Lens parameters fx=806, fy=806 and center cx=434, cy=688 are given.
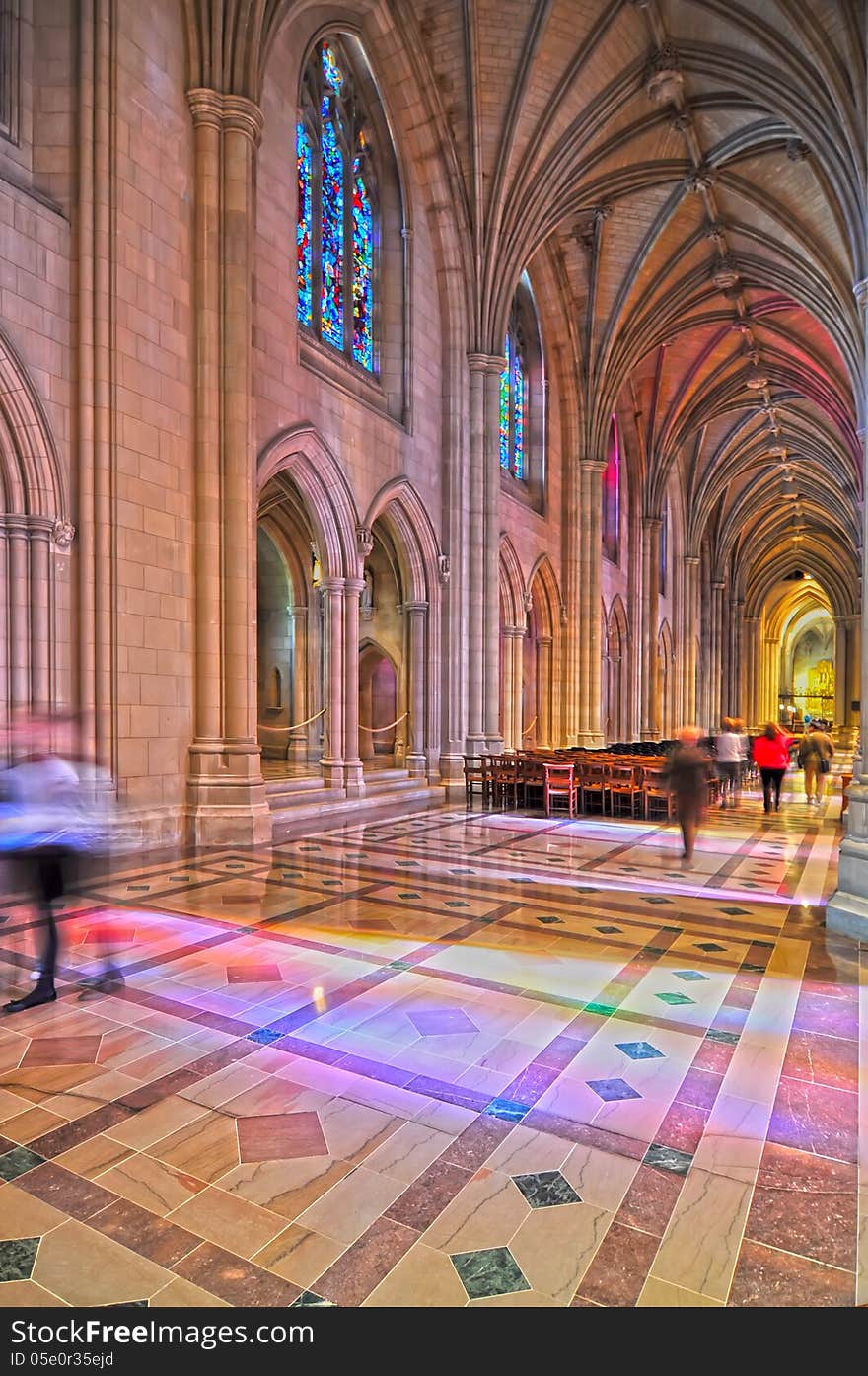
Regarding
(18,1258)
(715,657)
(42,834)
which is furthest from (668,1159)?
(715,657)

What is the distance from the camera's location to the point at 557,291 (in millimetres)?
22531

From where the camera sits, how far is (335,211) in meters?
14.2

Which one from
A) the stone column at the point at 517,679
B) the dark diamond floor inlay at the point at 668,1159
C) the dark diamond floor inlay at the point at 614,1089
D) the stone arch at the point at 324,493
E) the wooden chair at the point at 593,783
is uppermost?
the stone arch at the point at 324,493

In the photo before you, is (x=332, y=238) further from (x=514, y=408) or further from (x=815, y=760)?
(x=815, y=760)

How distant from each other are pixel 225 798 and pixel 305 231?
9573mm

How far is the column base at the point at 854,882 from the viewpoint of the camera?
5.95 m

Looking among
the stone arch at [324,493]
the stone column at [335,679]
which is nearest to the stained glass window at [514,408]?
the stone arch at [324,493]

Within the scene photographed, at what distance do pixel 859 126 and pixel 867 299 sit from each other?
9038 mm

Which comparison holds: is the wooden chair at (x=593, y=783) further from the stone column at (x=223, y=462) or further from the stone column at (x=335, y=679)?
the stone column at (x=223, y=462)

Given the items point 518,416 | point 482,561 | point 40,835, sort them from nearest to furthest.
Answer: point 40,835, point 482,561, point 518,416

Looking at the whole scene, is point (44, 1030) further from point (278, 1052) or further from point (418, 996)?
point (418, 996)

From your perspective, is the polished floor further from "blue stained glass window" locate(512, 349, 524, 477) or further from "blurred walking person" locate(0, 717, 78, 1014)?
"blue stained glass window" locate(512, 349, 524, 477)

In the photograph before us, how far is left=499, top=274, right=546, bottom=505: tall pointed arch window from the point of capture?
21.9 metres

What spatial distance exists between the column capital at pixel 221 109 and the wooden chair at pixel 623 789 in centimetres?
1047
